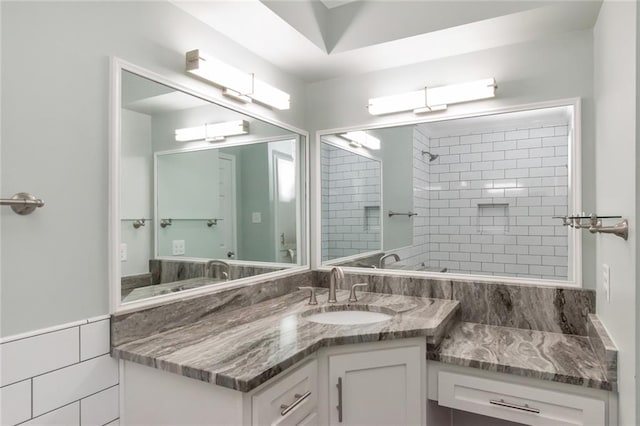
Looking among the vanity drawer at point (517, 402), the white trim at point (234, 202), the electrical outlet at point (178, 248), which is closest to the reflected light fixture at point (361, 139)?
the white trim at point (234, 202)

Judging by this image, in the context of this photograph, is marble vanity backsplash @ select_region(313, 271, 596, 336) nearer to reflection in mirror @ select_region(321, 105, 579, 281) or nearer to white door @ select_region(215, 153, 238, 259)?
reflection in mirror @ select_region(321, 105, 579, 281)

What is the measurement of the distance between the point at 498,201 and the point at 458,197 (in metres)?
0.22

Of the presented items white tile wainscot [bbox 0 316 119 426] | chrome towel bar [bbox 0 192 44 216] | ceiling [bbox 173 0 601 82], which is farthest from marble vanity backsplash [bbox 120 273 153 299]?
ceiling [bbox 173 0 601 82]

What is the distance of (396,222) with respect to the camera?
94.0 inches

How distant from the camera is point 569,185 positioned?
68.2 inches

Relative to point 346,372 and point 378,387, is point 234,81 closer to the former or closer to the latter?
point 346,372

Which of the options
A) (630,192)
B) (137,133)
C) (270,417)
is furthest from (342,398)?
(137,133)

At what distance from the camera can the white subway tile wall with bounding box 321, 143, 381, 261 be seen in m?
2.40

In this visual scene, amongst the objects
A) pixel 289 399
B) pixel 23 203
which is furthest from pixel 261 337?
pixel 23 203

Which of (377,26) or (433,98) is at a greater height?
(377,26)

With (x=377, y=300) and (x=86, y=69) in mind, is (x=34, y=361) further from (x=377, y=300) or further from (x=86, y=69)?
(x=377, y=300)

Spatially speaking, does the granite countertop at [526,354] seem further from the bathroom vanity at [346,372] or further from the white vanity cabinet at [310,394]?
the white vanity cabinet at [310,394]

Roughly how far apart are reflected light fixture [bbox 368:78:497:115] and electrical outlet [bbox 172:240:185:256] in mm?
1247

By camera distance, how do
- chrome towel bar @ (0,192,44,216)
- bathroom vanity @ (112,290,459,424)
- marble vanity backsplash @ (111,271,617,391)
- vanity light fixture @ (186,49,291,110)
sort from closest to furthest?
chrome towel bar @ (0,192,44,216)
bathroom vanity @ (112,290,459,424)
marble vanity backsplash @ (111,271,617,391)
vanity light fixture @ (186,49,291,110)
